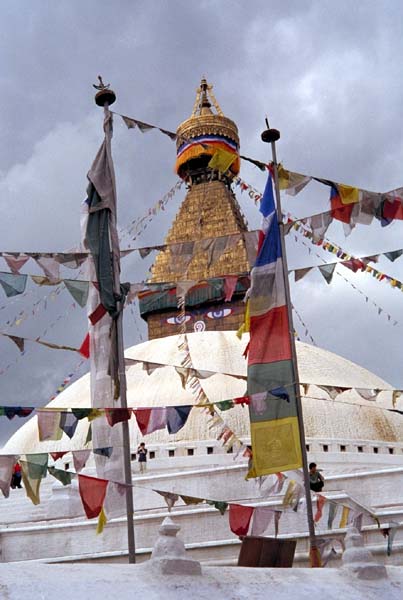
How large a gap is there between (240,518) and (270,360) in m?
1.78

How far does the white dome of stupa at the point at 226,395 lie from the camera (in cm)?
1598

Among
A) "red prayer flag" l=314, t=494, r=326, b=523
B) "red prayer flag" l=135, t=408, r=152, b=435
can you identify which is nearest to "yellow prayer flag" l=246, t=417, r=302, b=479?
"red prayer flag" l=135, t=408, r=152, b=435

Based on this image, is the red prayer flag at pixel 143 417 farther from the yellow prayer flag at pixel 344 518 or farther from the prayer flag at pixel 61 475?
the yellow prayer flag at pixel 344 518

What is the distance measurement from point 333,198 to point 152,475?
22.8 feet

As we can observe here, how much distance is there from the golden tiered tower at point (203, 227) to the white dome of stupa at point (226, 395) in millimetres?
8114

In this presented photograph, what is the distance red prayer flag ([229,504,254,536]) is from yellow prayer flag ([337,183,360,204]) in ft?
11.9

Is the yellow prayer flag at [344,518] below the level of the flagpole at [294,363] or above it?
below

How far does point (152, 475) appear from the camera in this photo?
14.0 meters

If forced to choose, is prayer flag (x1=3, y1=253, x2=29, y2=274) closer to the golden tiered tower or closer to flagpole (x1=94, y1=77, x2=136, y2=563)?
flagpole (x1=94, y1=77, x2=136, y2=563)

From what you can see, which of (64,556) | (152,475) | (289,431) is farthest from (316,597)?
(152,475)

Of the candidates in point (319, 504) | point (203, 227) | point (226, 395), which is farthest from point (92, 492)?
point (203, 227)

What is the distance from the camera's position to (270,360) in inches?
319

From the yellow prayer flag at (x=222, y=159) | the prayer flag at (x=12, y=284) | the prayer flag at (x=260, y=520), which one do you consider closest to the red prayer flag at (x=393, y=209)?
the yellow prayer flag at (x=222, y=159)

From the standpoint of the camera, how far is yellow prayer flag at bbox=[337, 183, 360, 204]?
9016mm
